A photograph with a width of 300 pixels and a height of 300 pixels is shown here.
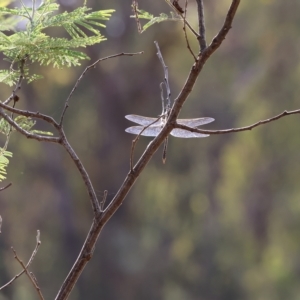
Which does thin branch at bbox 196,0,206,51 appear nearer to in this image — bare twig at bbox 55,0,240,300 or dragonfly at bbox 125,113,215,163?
bare twig at bbox 55,0,240,300

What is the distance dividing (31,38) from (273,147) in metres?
4.73

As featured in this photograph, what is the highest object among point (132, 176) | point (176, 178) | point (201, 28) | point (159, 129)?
point (201, 28)

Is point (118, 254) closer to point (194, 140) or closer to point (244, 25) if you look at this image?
point (194, 140)

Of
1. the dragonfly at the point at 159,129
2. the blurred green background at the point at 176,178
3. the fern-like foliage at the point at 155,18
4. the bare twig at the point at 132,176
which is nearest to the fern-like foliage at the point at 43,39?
the fern-like foliage at the point at 155,18

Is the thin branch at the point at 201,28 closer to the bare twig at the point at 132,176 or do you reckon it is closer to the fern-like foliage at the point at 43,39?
the bare twig at the point at 132,176

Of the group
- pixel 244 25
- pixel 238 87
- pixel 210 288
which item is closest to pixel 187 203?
pixel 210 288

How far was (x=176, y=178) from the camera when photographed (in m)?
5.91

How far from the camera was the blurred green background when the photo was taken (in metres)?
5.37

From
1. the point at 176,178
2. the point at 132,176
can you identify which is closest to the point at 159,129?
the point at 132,176

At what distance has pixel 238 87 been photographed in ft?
18.3

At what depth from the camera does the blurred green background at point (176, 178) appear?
537 centimetres

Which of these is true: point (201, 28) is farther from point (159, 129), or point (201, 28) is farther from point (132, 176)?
point (159, 129)

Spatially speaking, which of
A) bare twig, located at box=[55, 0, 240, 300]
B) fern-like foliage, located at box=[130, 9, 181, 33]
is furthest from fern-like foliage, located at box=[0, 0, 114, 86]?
bare twig, located at box=[55, 0, 240, 300]

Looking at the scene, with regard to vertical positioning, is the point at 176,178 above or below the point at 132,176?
below
